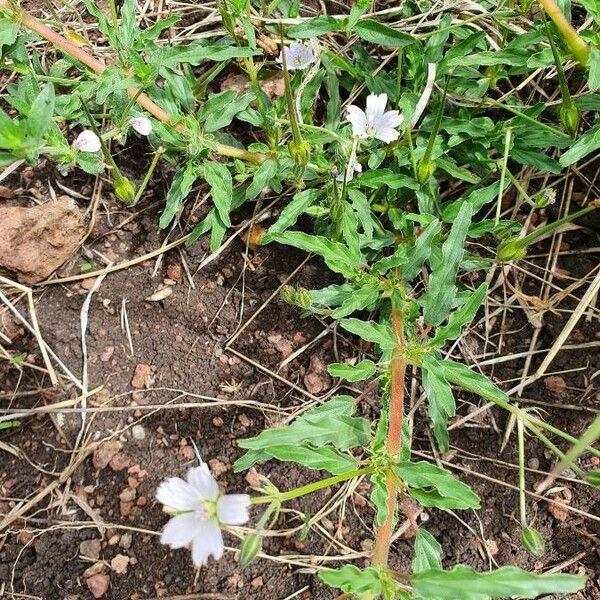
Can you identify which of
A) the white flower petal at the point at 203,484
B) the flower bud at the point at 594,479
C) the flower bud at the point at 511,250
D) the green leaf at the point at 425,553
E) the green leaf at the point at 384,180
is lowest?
the green leaf at the point at 425,553

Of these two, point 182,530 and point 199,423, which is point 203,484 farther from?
point 199,423

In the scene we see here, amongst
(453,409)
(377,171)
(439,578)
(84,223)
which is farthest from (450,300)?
(84,223)

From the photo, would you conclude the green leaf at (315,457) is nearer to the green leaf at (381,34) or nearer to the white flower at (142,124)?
the white flower at (142,124)

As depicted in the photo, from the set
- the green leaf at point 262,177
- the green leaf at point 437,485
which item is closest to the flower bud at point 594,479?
the green leaf at point 437,485

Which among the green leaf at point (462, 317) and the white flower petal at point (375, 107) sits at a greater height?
the white flower petal at point (375, 107)

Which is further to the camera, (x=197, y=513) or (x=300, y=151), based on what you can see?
(x=300, y=151)

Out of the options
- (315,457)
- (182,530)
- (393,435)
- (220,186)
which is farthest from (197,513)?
(220,186)
